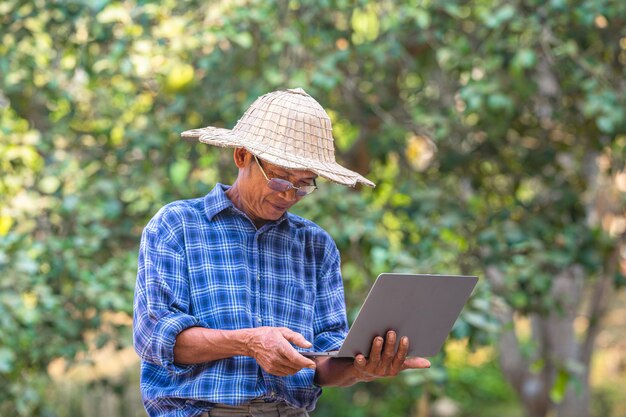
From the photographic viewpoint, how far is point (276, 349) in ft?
7.50

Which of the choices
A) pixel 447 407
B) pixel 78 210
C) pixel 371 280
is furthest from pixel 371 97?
pixel 447 407

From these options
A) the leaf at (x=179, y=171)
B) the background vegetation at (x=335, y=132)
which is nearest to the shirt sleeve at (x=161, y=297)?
the background vegetation at (x=335, y=132)

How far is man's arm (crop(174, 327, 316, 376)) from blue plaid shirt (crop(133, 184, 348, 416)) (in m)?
0.04

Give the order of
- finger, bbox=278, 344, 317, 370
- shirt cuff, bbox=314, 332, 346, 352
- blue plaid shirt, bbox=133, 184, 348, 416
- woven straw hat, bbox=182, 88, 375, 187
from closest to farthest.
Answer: finger, bbox=278, 344, 317, 370 < blue plaid shirt, bbox=133, 184, 348, 416 < woven straw hat, bbox=182, 88, 375, 187 < shirt cuff, bbox=314, 332, 346, 352

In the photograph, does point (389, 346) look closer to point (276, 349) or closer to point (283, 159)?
point (276, 349)

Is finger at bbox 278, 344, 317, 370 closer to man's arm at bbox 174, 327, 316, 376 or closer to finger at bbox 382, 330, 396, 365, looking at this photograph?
man's arm at bbox 174, 327, 316, 376

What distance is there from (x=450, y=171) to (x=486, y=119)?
0.38 meters

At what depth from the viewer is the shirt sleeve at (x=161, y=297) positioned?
7.77 feet

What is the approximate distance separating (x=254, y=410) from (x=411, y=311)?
1.42 ft

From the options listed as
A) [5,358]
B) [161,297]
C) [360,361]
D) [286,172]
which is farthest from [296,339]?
[5,358]

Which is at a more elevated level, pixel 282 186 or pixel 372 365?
pixel 282 186

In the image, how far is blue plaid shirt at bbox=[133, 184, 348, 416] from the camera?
2404 mm

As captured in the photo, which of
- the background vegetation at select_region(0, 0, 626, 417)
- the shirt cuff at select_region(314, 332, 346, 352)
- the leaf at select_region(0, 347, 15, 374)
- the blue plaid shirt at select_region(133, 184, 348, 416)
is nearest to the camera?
the blue plaid shirt at select_region(133, 184, 348, 416)

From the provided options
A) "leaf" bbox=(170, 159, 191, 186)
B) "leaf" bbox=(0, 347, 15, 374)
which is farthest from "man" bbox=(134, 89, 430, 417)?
"leaf" bbox=(170, 159, 191, 186)
